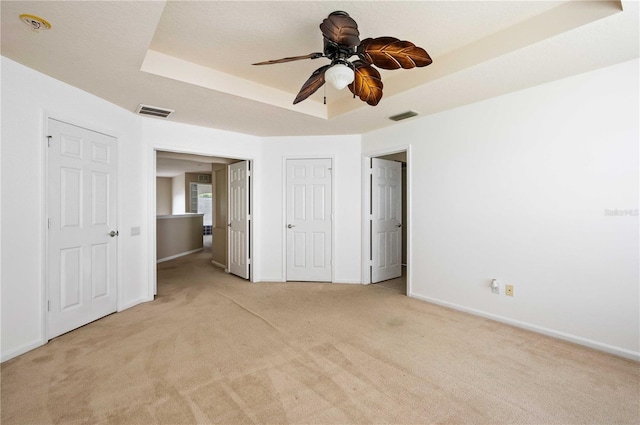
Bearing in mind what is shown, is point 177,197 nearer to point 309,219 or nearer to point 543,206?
point 309,219

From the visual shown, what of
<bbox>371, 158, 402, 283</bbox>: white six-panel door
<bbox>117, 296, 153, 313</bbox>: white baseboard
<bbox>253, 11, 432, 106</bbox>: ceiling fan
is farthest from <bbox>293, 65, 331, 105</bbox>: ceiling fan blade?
<bbox>117, 296, 153, 313</bbox>: white baseboard

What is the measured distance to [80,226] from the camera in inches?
117

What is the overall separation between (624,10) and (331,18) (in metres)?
1.76

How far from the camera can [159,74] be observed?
2.60 m

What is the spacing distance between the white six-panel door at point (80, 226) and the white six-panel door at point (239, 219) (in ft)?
6.05

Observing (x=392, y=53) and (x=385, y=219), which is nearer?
(x=392, y=53)

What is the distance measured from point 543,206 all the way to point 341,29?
246 centimetres

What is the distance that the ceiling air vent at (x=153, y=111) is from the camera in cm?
338

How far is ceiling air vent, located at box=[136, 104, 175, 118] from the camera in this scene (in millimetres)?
3385

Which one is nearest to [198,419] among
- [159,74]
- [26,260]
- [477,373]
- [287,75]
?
[477,373]

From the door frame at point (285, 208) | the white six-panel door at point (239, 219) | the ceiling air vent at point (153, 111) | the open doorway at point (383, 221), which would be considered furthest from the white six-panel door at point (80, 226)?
the open doorway at point (383, 221)

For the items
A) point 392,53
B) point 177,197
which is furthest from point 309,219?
point 177,197

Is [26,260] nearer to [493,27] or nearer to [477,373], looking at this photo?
[477,373]

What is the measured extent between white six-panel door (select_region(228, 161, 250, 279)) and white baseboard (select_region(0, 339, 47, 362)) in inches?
104
